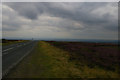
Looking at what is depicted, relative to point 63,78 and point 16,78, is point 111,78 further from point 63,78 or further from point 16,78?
point 16,78

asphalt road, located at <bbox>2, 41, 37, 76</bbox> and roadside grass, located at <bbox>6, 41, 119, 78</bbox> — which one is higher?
asphalt road, located at <bbox>2, 41, 37, 76</bbox>

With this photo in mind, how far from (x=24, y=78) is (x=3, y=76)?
5.20 ft

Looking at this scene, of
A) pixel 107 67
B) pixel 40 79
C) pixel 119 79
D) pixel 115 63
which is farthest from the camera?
pixel 115 63

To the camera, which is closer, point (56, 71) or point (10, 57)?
point (56, 71)

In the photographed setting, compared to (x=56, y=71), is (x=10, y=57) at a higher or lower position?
higher

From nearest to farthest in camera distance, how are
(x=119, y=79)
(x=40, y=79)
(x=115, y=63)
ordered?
(x=40, y=79), (x=119, y=79), (x=115, y=63)

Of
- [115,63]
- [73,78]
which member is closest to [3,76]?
[73,78]

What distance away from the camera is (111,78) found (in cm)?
668

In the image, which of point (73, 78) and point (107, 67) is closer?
point (73, 78)

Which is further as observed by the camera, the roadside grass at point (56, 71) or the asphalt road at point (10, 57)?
the asphalt road at point (10, 57)

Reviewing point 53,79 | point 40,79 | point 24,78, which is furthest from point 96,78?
point 24,78

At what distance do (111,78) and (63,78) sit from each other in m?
3.44

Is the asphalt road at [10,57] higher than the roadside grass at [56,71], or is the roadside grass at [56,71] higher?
the asphalt road at [10,57]

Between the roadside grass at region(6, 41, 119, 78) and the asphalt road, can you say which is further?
the asphalt road
